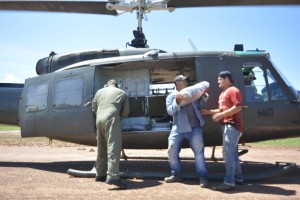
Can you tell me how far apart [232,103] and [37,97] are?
5.11 m

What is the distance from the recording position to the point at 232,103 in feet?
18.5

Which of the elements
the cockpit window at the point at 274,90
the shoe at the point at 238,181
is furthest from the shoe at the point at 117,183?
the cockpit window at the point at 274,90

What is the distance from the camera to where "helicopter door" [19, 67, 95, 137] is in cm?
741

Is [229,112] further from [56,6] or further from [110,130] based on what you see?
[56,6]

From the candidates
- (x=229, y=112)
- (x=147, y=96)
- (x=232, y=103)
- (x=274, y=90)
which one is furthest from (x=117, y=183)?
(x=274, y=90)

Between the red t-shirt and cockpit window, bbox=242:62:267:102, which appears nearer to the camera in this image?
the red t-shirt

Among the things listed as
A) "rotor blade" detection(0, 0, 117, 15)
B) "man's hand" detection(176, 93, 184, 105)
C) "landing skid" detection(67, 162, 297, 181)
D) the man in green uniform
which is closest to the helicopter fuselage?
"landing skid" detection(67, 162, 297, 181)

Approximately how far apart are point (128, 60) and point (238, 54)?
8.14 ft

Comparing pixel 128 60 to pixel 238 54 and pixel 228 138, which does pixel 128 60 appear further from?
pixel 228 138

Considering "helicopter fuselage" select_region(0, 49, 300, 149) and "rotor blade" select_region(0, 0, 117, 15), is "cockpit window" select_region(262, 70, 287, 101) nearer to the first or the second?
"helicopter fuselage" select_region(0, 49, 300, 149)

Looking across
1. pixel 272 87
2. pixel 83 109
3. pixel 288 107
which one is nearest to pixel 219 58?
pixel 272 87

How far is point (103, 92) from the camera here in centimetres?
646

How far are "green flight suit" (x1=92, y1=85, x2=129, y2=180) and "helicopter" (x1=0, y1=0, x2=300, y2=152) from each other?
0.96 meters

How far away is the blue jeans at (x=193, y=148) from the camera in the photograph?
5.93 meters
